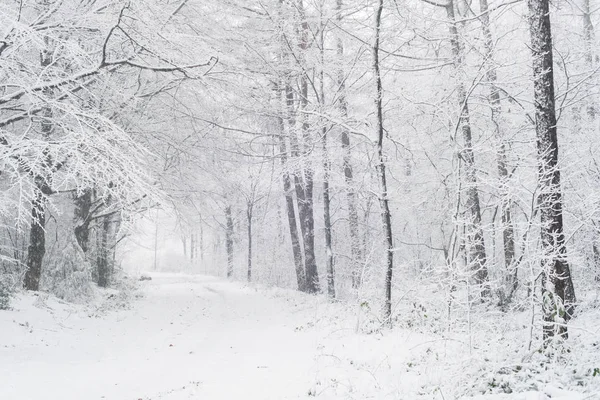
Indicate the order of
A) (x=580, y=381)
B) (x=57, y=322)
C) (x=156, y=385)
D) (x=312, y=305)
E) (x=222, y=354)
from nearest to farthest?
(x=580, y=381) < (x=156, y=385) < (x=222, y=354) < (x=57, y=322) < (x=312, y=305)

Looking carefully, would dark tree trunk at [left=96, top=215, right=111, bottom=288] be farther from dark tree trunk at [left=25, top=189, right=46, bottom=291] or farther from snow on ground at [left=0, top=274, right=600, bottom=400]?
dark tree trunk at [left=25, top=189, right=46, bottom=291]

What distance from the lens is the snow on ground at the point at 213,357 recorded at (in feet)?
17.7

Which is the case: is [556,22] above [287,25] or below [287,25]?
below

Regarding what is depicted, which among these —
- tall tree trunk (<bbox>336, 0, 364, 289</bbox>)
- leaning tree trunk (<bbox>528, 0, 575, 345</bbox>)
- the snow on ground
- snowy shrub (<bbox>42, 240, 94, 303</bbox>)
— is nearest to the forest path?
the snow on ground

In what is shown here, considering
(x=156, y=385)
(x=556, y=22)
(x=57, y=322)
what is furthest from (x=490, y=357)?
(x=556, y=22)

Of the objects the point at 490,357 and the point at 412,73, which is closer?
the point at 490,357

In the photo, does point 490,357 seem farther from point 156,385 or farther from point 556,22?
point 556,22

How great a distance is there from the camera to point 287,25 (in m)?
13.1

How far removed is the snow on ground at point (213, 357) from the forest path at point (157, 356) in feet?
0.07

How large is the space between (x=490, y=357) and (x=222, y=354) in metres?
4.96

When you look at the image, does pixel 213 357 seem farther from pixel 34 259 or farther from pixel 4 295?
pixel 34 259

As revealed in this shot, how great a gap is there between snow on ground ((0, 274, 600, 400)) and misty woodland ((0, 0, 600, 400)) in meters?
0.06

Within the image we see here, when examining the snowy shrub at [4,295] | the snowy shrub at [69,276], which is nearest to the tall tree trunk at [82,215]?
the snowy shrub at [69,276]

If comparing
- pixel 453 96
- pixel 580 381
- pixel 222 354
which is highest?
pixel 453 96
